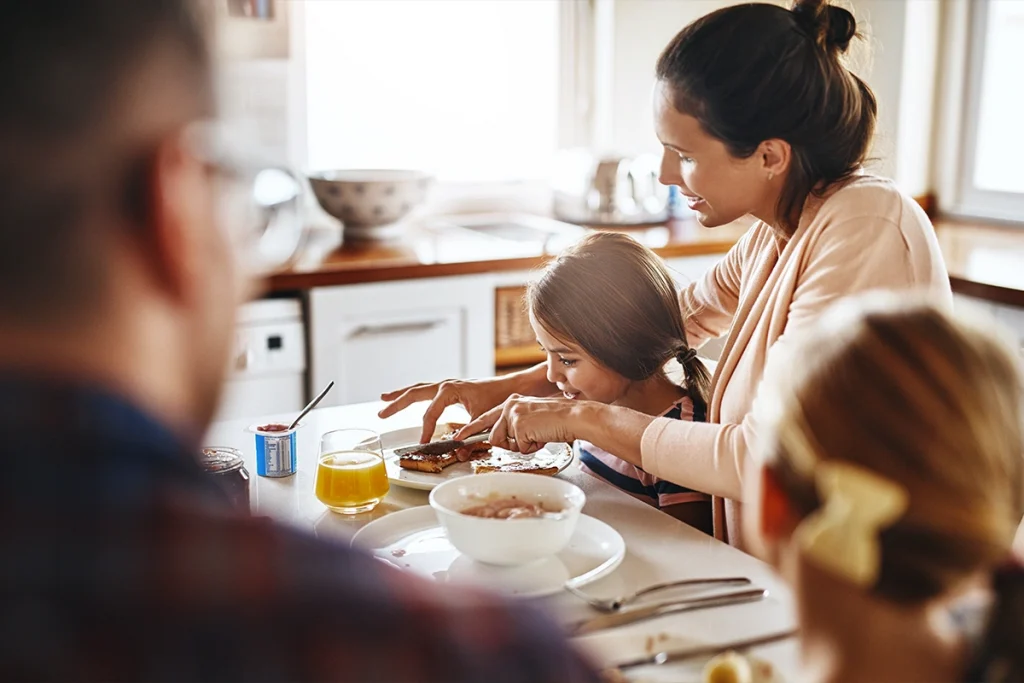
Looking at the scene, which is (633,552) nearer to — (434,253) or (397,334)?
(397,334)

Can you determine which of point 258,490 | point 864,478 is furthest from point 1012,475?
point 258,490

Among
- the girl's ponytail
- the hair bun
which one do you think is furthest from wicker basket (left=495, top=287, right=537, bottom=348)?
the hair bun

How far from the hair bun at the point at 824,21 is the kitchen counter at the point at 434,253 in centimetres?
102

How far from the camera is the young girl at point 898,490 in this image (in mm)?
672

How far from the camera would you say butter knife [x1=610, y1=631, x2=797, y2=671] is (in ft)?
3.17

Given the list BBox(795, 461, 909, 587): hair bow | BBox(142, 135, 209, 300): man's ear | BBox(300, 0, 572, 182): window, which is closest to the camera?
BBox(142, 135, 209, 300): man's ear

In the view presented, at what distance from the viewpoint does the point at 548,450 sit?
159 centimetres

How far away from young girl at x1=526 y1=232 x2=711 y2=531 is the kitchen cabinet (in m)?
0.93

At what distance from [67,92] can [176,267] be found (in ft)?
0.27

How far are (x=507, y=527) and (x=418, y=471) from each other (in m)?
0.41

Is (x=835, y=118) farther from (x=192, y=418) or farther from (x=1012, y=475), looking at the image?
(x=192, y=418)

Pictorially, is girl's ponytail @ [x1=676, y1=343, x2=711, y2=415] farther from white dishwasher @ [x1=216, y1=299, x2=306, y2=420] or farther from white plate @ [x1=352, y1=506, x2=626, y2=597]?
white dishwasher @ [x1=216, y1=299, x2=306, y2=420]

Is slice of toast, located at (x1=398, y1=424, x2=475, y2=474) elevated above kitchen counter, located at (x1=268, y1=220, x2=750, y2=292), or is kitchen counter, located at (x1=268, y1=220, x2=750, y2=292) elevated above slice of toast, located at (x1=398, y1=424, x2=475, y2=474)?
kitchen counter, located at (x1=268, y1=220, x2=750, y2=292)

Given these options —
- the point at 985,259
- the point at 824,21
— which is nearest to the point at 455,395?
the point at 824,21
